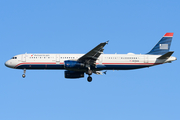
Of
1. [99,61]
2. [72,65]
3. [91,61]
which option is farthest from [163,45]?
[72,65]

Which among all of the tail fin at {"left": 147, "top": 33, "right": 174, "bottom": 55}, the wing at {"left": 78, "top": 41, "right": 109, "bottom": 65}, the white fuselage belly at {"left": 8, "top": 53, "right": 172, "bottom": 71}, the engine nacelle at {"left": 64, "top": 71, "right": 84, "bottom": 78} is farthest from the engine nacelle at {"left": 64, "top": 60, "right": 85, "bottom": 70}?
the tail fin at {"left": 147, "top": 33, "right": 174, "bottom": 55}

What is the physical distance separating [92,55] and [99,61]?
2943 mm

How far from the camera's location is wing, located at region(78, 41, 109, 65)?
5056 cm

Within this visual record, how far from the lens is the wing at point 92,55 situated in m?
50.6

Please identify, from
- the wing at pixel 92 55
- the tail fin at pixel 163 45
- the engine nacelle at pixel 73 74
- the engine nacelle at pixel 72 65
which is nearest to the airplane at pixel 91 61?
the wing at pixel 92 55

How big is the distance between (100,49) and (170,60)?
42.9 ft

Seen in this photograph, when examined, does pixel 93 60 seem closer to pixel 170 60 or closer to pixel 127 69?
pixel 127 69

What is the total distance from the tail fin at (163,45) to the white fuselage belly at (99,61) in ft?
5.62

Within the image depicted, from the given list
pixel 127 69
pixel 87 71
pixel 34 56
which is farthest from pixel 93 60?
pixel 34 56

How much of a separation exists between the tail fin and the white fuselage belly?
5.62 feet

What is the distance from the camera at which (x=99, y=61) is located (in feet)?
180

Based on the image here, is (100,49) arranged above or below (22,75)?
above

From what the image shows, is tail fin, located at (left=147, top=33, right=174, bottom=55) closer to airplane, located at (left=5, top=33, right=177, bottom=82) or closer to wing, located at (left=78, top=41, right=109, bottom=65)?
airplane, located at (left=5, top=33, right=177, bottom=82)

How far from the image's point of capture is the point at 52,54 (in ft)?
183
